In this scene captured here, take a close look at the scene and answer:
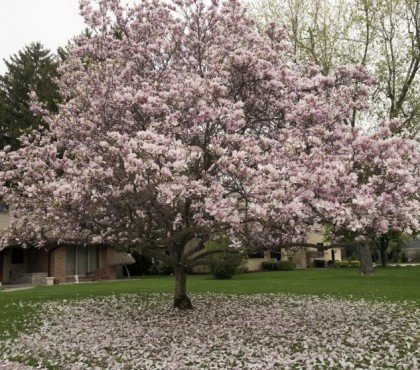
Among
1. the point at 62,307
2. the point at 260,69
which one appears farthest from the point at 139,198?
the point at 62,307

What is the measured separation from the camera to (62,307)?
65.1 ft

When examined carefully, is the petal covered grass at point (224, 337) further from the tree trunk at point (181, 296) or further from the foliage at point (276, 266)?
the foliage at point (276, 266)

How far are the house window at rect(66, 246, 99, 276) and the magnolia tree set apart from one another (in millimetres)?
24010

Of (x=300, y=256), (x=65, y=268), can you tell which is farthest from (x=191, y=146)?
(x=300, y=256)

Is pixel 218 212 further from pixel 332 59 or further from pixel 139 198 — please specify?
pixel 332 59

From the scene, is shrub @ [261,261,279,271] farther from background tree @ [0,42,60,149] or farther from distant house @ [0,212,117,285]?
background tree @ [0,42,60,149]

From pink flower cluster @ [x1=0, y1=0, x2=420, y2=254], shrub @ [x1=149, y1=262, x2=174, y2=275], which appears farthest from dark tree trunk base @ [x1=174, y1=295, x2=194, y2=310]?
shrub @ [x1=149, y1=262, x2=174, y2=275]

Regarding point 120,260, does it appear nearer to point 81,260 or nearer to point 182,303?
point 81,260

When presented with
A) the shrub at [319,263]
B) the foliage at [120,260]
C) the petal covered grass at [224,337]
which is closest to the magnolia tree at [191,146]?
the petal covered grass at [224,337]

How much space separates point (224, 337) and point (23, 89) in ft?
114

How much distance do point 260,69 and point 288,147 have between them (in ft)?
12.4

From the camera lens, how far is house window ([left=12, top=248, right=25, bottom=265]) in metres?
38.6

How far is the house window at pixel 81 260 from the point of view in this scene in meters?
39.7

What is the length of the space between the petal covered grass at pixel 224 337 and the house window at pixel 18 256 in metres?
20.6
